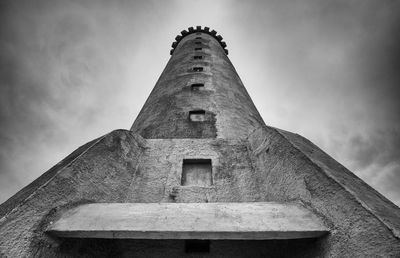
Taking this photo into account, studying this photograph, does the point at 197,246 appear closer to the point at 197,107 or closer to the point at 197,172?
the point at 197,172

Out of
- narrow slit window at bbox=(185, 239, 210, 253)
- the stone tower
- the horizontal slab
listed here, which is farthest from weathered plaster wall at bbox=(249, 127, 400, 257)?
narrow slit window at bbox=(185, 239, 210, 253)

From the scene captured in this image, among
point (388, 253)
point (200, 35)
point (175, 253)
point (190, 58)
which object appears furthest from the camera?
point (200, 35)

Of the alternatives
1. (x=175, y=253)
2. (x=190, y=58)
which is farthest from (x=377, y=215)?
(x=190, y=58)

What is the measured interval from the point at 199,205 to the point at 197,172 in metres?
1.95

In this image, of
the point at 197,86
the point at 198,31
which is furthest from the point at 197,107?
the point at 198,31

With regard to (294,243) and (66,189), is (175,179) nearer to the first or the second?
(66,189)

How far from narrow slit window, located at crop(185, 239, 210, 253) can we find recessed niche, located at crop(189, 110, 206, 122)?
386 cm

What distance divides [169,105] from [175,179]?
11.6 ft

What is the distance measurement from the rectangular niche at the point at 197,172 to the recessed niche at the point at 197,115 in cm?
203

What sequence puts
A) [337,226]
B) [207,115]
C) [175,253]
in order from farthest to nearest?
[207,115]
[175,253]
[337,226]

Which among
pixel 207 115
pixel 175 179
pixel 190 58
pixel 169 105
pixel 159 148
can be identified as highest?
pixel 190 58

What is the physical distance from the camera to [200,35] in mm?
16922

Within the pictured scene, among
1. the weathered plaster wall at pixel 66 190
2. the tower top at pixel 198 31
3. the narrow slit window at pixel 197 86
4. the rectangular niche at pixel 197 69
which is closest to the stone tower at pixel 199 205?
the weathered plaster wall at pixel 66 190

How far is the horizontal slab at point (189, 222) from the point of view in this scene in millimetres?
2518
